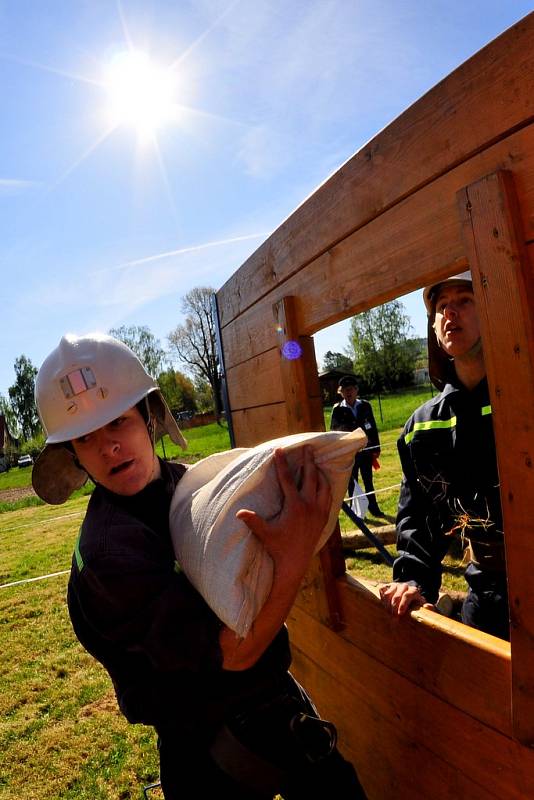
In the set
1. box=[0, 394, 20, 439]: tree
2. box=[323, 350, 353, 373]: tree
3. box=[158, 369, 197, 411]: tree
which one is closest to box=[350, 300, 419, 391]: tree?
box=[323, 350, 353, 373]: tree

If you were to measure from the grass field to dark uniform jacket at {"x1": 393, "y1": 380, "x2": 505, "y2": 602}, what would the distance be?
7.11ft

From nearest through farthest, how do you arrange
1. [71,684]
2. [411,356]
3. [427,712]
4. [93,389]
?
[93,389], [427,712], [71,684], [411,356]

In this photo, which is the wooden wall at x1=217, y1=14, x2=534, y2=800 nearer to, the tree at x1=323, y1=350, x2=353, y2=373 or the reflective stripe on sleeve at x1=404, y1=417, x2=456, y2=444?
the reflective stripe on sleeve at x1=404, y1=417, x2=456, y2=444

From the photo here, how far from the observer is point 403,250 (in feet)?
5.21

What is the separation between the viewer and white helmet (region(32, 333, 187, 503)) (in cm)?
161

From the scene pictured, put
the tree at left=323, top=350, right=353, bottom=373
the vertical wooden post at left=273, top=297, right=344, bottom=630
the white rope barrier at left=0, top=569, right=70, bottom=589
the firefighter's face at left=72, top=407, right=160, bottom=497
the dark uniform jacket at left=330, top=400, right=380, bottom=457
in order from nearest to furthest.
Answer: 1. the firefighter's face at left=72, top=407, right=160, bottom=497
2. the vertical wooden post at left=273, top=297, right=344, bottom=630
3. the white rope barrier at left=0, top=569, right=70, bottom=589
4. the dark uniform jacket at left=330, top=400, right=380, bottom=457
5. the tree at left=323, top=350, right=353, bottom=373

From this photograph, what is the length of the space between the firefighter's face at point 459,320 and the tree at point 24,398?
73.5 metres

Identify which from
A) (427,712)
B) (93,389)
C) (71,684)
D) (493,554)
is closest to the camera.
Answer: (93,389)

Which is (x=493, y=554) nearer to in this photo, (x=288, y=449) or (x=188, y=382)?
(x=288, y=449)

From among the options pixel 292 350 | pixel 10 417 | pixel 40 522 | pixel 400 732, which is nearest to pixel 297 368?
pixel 292 350

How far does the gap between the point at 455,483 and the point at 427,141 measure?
3.90 feet

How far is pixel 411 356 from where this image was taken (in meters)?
35.1

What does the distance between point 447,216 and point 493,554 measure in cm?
129

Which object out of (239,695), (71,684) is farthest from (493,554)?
(71,684)
